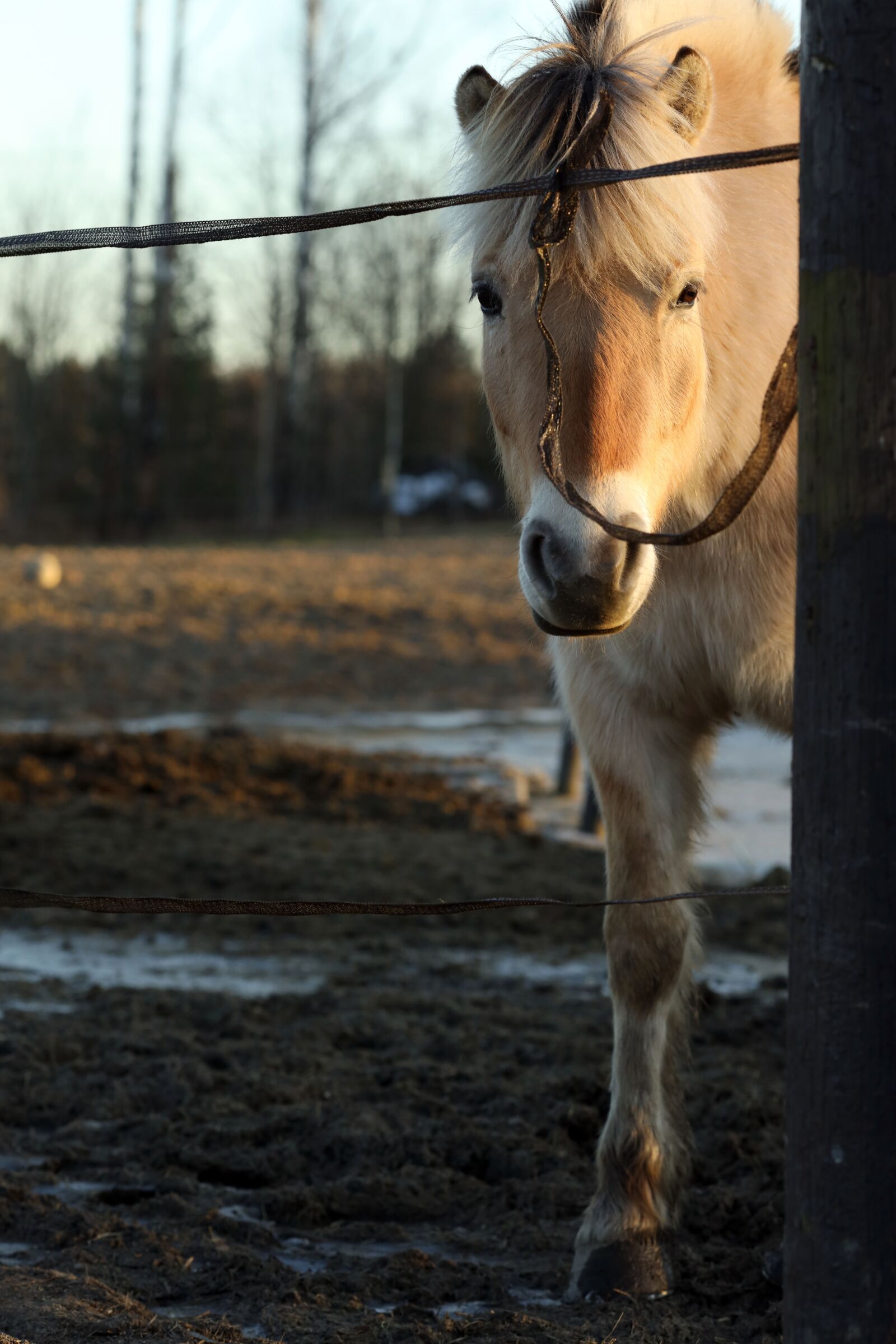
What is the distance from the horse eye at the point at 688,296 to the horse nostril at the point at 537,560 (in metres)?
0.54

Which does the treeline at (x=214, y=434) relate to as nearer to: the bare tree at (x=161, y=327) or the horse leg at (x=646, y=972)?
the bare tree at (x=161, y=327)

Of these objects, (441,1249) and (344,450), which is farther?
(344,450)

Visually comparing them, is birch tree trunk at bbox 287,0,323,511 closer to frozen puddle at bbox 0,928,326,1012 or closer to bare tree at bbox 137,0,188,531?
bare tree at bbox 137,0,188,531

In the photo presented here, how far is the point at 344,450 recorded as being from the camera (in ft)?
131

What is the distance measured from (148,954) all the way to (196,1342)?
268 cm

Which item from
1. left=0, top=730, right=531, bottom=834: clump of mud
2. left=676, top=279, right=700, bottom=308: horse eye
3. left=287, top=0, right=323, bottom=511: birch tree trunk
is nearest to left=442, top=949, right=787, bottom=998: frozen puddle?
left=0, top=730, right=531, bottom=834: clump of mud

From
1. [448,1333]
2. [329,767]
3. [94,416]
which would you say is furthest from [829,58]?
[94,416]

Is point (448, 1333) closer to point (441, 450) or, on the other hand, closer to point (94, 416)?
point (94, 416)

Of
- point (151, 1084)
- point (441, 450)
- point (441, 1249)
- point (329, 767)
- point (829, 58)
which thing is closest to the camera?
point (829, 58)

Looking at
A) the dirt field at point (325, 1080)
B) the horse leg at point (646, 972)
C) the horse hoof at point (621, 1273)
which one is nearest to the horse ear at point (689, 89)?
the horse leg at point (646, 972)

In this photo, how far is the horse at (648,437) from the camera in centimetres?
217

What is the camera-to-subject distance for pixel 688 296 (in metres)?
2.31

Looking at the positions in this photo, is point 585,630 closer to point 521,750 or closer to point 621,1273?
point 621,1273

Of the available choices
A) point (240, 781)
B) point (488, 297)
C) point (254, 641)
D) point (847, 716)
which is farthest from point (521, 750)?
point (847, 716)
